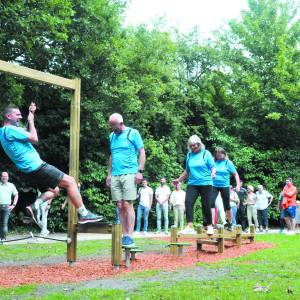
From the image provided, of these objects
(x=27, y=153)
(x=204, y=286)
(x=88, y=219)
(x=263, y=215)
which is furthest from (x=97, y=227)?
(x=263, y=215)

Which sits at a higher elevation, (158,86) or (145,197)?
(158,86)

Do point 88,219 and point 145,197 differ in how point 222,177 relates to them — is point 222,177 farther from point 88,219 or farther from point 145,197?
point 145,197

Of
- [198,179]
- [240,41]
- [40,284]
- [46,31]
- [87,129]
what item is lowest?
[40,284]

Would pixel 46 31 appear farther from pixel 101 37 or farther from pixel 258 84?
pixel 258 84

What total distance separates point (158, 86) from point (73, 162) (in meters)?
17.1

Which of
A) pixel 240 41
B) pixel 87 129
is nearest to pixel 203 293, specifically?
pixel 87 129

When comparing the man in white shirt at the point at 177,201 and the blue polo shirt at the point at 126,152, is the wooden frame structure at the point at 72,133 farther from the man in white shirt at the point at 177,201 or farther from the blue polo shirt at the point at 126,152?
the man in white shirt at the point at 177,201

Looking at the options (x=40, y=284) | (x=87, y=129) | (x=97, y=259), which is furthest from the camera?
(x=87, y=129)

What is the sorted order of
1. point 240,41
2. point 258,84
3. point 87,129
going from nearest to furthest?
point 87,129 < point 258,84 < point 240,41

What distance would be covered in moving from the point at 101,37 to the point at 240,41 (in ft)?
39.4

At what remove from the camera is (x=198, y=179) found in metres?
10.6

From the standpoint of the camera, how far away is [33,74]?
8469 millimetres

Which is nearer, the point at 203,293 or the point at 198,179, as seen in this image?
the point at 203,293

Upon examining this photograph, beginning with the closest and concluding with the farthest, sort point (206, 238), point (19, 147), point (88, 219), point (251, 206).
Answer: point (19, 147) < point (88, 219) < point (206, 238) < point (251, 206)
